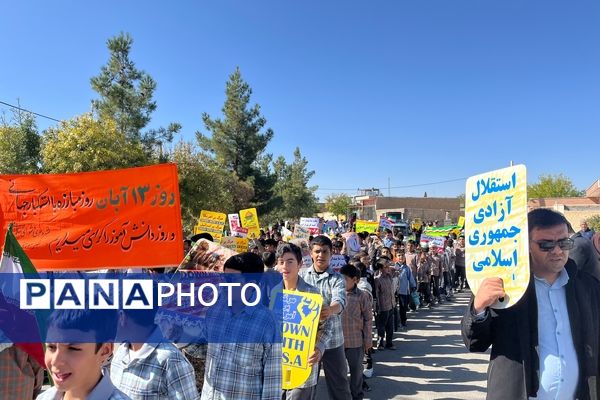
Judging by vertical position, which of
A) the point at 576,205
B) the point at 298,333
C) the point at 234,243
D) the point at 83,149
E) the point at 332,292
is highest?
the point at 83,149

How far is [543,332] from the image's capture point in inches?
87.5

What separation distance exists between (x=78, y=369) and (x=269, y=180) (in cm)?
3586

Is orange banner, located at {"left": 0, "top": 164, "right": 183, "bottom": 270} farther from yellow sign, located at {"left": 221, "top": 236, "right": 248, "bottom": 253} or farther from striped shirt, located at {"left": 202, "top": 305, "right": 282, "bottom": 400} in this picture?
yellow sign, located at {"left": 221, "top": 236, "right": 248, "bottom": 253}

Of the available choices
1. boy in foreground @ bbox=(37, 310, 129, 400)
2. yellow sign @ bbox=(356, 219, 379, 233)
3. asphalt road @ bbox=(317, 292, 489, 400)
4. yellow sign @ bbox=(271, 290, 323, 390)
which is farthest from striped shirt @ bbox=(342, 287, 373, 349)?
yellow sign @ bbox=(356, 219, 379, 233)

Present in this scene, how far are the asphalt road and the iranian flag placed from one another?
369cm

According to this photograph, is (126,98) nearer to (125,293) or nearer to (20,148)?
(20,148)

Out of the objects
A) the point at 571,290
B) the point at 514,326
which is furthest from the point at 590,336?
the point at 514,326

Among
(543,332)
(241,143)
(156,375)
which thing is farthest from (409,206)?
(156,375)

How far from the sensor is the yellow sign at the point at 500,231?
6.85 feet

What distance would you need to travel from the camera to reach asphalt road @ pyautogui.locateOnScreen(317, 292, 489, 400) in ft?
18.4

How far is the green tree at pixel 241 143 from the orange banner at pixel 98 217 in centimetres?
3025

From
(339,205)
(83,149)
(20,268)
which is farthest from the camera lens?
(339,205)

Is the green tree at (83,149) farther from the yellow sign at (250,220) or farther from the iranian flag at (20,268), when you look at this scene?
the iranian flag at (20,268)

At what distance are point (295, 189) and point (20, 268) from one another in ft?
144
